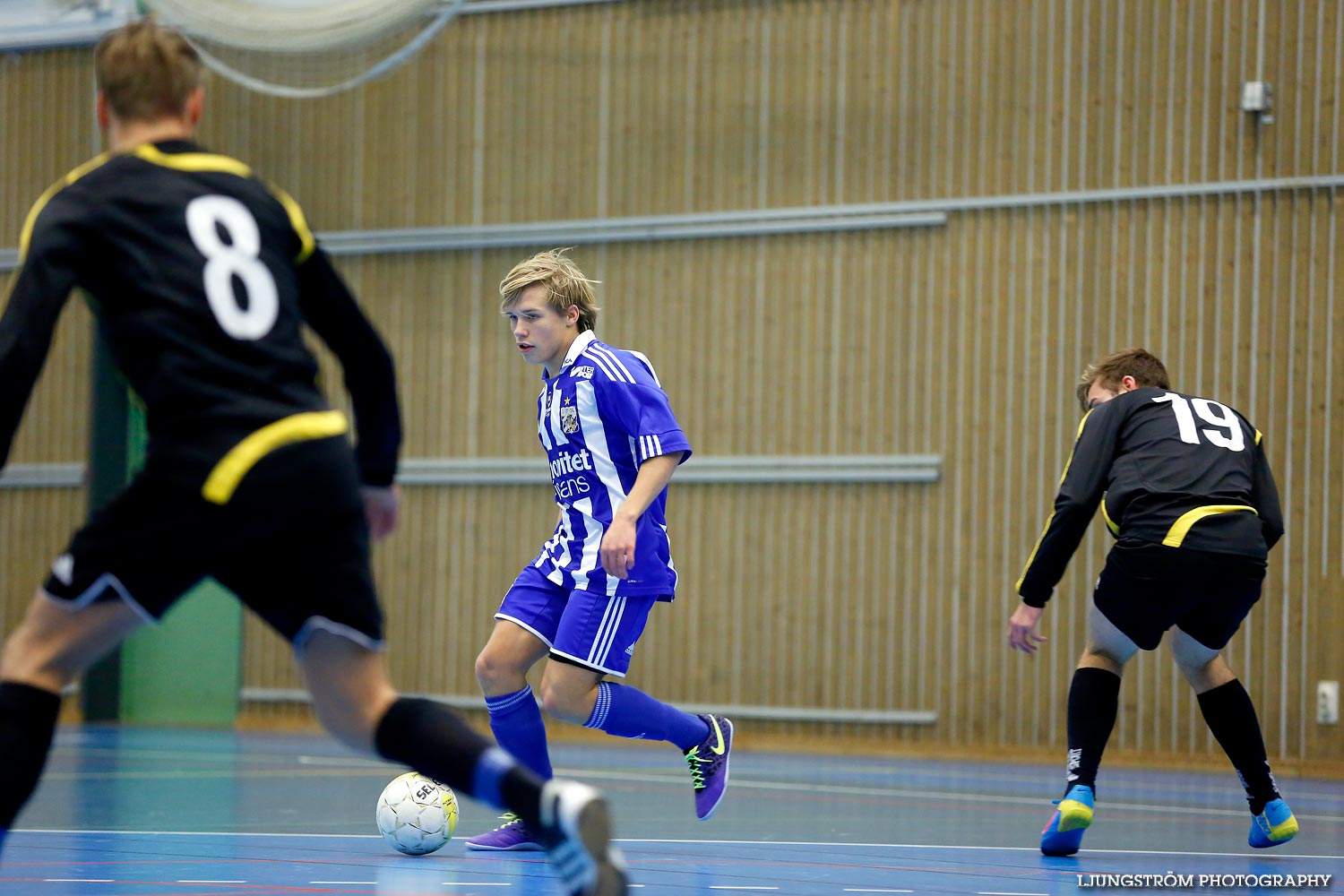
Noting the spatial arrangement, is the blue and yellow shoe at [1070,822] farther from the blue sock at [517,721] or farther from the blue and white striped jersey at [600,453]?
the blue sock at [517,721]

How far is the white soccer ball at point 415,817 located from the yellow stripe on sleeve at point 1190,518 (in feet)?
7.66

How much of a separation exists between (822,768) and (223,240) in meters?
7.16

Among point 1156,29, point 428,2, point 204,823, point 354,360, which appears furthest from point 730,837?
point 1156,29

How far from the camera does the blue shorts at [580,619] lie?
4.93 meters

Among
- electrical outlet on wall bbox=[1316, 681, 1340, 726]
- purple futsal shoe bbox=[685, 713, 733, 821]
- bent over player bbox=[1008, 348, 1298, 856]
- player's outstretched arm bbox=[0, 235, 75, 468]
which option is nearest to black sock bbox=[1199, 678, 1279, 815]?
bent over player bbox=[1008, 348, 1298, 856]

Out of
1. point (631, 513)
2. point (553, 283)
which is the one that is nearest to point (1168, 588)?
point (631, 513)

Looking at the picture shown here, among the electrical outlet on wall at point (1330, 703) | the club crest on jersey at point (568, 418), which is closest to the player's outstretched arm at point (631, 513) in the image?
the club crest on jersey at point (568, 418)

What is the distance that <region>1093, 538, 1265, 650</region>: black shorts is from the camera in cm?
498

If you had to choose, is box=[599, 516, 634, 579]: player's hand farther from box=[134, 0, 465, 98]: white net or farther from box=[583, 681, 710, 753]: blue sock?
box=[134, 0, 465, 98]: white net

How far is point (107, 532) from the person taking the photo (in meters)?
2.71

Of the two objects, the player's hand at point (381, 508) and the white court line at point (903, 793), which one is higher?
the player's hand at point (381, 508)

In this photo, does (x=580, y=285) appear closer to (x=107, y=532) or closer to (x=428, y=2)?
(x=107, y=532)

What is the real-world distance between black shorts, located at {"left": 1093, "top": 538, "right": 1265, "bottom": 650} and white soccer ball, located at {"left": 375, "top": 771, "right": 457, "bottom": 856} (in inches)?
84.1

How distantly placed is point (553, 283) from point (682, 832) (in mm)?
1983
